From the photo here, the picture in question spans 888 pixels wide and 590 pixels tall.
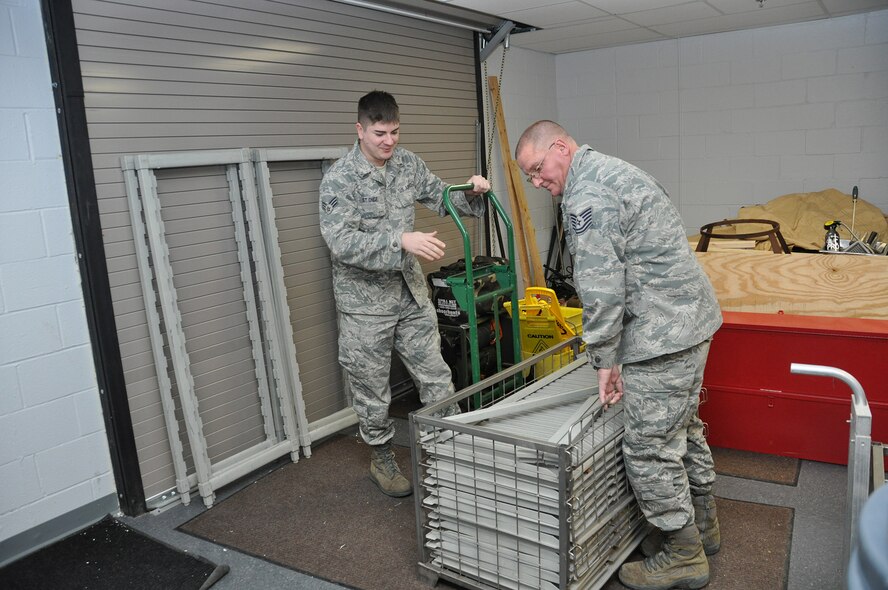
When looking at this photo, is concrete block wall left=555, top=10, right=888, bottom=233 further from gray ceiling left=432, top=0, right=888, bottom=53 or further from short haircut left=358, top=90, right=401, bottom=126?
short haircut left=358, top=90, right=401, bottom=126

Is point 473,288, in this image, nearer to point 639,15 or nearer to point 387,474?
point 387,474

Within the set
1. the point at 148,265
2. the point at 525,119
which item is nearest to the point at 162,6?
the point at 148,265

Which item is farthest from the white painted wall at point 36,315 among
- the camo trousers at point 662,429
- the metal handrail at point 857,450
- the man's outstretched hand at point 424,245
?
the metal handrail at point 857,450

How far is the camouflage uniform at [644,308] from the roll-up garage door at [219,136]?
198 cm

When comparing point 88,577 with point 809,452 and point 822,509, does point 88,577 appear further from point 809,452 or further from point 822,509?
point 809,452

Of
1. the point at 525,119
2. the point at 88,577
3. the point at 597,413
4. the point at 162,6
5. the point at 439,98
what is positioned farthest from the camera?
the point at 525,119

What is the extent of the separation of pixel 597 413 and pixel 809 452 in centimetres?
157

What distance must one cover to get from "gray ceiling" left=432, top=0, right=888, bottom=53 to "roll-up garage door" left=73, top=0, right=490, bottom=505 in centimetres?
87

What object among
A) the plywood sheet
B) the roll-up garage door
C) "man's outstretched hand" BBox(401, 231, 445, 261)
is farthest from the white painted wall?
the plywood sheet

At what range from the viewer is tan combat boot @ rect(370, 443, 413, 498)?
338 cm

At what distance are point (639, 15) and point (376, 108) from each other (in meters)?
2.82

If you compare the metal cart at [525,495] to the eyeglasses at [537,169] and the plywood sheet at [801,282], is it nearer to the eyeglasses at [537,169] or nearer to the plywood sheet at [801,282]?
the eyeglasses at [537,169]

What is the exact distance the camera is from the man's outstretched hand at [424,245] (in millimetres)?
2959

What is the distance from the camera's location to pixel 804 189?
582 cm
